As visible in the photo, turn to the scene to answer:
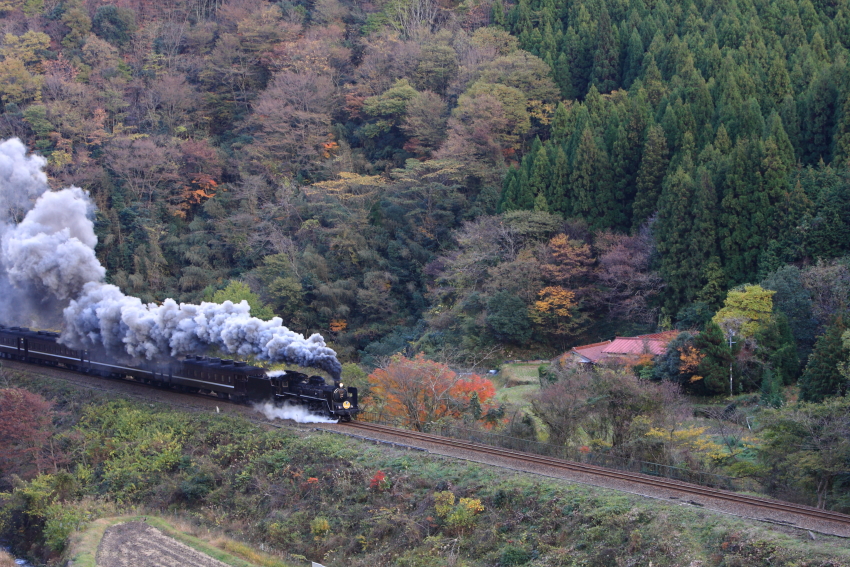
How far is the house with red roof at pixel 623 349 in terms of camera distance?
32.1 metres

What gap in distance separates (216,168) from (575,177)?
2609cm

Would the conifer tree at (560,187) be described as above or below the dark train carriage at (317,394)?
above

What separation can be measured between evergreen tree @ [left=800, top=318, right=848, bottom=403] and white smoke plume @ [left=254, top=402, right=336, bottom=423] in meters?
14.5

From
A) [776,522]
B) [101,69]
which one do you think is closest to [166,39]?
[101,69]

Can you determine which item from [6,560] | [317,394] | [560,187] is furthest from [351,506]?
[560,187]

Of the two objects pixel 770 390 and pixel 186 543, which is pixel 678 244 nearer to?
pixel 770 390

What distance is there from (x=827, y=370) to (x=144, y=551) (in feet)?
65.0

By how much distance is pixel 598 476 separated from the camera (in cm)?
2003

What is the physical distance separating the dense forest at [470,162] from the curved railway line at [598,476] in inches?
363

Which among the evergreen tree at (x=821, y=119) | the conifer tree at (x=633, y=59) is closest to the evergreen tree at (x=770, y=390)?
the evergreen tree at (x=821, y=119)

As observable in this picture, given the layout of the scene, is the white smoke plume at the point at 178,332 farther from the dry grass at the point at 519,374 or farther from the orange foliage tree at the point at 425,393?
the dry grass at the point at 519,374

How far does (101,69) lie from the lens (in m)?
62.7

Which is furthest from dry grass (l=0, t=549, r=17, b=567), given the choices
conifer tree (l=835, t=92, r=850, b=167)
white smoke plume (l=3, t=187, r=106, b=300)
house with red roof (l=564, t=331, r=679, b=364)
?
conifer tree (l=835, t=92, r=850, b=167)

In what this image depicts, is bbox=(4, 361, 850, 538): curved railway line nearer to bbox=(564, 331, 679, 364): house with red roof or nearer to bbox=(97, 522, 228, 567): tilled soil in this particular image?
bbox=(97, 522, 228, 567): tilled soil
